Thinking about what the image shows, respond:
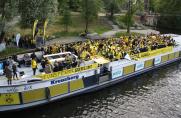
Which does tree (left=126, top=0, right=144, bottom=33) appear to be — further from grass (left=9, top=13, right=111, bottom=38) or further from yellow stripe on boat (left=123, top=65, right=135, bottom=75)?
yellow stripe on boat (left=123, top=65, right=135, bottom=75)

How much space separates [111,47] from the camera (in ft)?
118

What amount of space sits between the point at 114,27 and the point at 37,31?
76.1 feet

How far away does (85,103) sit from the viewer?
3028 cm

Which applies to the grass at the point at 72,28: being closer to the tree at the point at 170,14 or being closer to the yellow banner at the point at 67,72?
the tree at the point at 170,14

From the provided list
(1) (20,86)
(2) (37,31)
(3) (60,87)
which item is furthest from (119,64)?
(2) (37,31)

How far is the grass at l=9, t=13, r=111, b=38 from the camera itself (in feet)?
173

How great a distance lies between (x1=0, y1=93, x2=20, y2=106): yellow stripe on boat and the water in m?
1.46

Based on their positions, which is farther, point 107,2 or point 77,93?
point 107,2

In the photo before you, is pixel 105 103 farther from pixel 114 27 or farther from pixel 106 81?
pixel 114 27

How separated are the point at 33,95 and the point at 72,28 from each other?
A: 34515 millimetres

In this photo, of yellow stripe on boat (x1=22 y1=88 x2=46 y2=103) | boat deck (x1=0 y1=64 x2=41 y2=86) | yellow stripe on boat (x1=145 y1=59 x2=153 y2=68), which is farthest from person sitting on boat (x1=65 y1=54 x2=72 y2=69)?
yellow stripe on boat (x1=145 y1=59 x2=153 y2=68)

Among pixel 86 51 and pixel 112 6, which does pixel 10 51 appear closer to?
pixel 86 51

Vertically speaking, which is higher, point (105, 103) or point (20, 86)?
point (20, 86)

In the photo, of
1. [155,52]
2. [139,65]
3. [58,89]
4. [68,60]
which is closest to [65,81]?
[58,89]
